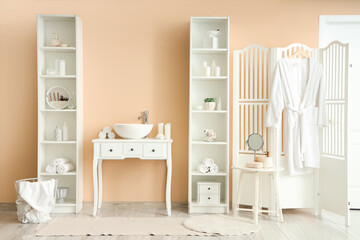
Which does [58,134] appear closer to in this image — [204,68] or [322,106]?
[204,68]

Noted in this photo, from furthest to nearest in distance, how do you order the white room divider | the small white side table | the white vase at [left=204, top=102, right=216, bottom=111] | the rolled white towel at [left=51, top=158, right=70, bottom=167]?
the white vase at [left=204, top=102, right=216, bottom=111], the rolled white towel at [left=51, top=158, right=70, bottom=167], the white room divider, the small white side table

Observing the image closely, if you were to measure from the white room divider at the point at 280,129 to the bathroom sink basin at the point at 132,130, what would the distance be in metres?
1.06

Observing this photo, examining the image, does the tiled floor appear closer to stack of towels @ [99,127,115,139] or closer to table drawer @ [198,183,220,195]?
table drawer @ [198,183,220,195]

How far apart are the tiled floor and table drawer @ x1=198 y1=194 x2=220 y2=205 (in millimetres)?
243

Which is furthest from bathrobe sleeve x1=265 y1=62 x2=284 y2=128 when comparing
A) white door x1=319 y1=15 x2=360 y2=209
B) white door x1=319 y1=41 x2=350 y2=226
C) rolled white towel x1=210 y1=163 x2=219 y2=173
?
white door x1=319 y1=15 x2=360 y2=209

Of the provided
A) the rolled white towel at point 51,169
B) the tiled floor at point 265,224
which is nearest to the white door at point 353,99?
the tiled floor at point 265,224

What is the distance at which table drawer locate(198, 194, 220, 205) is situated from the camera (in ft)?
Answer: 13.4

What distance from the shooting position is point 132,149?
12.7ft

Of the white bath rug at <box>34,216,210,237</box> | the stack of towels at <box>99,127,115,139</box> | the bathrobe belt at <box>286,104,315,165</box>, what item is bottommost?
the white bath rug at <box>34,216,210,237</box>

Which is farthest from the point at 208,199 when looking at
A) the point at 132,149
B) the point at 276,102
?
the point at 276,102

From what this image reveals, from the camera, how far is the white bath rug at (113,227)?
3.30m

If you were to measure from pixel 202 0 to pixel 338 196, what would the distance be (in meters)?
2.73

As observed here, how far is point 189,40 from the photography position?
172 inches

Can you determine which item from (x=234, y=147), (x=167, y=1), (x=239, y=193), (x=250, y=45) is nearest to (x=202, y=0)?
(x=167, y=1)
